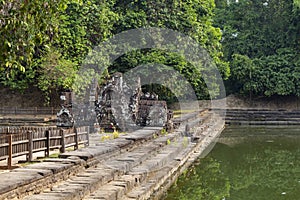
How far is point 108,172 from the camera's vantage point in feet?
30.4

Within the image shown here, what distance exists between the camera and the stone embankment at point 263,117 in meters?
32.4

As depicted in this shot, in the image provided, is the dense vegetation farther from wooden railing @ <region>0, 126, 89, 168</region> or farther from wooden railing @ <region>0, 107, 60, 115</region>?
wooden railing @ <region>0, 126, 89, 168</region>

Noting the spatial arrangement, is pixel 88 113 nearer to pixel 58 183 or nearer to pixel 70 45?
pixel 70 45

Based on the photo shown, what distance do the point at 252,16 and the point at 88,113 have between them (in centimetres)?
2765

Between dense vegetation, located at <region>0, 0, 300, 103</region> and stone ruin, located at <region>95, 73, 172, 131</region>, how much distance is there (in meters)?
3.34

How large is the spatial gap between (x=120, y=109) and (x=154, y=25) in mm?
9326

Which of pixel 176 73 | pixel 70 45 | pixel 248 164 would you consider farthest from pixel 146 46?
pixel 248 164

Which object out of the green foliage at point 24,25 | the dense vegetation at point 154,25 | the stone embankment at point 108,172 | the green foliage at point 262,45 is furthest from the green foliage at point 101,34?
the green foliage at point 24,25

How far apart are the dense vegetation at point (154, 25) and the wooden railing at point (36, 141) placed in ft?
5.43

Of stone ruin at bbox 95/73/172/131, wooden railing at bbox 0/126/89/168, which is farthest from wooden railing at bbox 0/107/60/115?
wooden railing at bbox 0/126/89/168

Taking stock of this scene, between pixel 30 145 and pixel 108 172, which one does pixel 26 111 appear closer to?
pixel 30 145

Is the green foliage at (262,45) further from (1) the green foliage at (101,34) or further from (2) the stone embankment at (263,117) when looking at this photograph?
(1) the green foliage at (101,34)

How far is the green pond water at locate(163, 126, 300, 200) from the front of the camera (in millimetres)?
10305

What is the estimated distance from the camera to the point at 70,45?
26141mm
